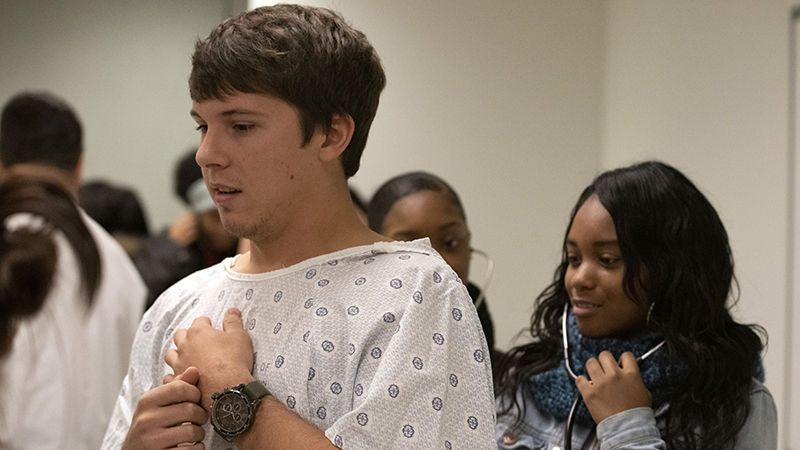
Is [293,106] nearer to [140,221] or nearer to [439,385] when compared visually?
[439,385]

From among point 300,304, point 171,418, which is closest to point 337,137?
point 300,304

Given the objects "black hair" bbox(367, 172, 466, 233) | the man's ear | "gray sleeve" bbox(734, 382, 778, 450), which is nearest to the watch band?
the man's ear

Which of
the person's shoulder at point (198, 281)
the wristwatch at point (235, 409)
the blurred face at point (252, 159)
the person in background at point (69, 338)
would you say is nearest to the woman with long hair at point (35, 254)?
the wristwatch at point (235, 409)

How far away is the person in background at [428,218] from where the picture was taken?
85.4 inches

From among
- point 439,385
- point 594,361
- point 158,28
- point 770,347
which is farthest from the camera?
point 158,28

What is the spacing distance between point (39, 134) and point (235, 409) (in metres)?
1.44

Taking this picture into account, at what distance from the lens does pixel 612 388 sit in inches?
65.6

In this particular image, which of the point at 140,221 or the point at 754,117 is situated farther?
the point at 140,221

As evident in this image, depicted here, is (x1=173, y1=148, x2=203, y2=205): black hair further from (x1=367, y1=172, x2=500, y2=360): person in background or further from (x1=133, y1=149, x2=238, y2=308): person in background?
(x1=367, y1=172, x2=500, y2=360): person in background

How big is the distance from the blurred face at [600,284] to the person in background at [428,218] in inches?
16.0

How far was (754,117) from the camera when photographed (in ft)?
8.53

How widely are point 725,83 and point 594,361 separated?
1.30 metres

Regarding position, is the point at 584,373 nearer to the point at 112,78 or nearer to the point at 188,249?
the point at 188,249

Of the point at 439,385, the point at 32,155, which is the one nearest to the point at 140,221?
the point at 32,155
